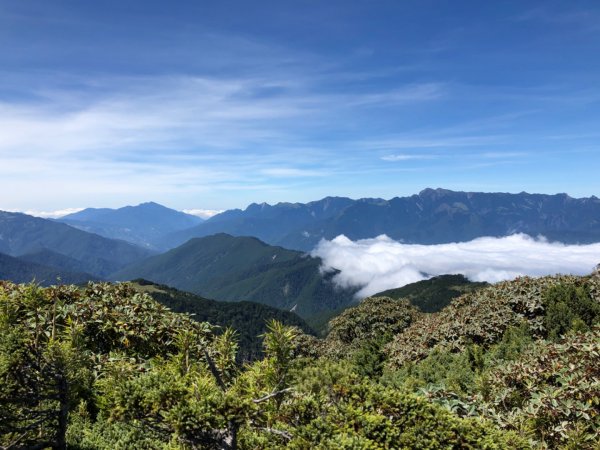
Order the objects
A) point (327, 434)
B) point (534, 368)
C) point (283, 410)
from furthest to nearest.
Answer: point (534, 368) < point (283, 410) < point (327, 434)

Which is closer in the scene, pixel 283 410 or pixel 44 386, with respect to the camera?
pixel 283 410

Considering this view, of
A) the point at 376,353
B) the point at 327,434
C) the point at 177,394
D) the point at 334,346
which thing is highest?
the point at 177,394

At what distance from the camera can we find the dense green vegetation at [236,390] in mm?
6453

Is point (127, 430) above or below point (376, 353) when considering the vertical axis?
above

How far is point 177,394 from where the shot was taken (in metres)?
6.40

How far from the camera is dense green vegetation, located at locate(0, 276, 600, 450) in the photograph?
645 centimetres

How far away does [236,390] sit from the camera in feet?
25.5

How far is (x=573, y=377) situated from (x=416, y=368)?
8017mm

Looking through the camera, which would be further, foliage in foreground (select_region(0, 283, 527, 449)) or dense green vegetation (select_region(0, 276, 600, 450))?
dense green vegetation (select_region(0, 276, 600, 450))

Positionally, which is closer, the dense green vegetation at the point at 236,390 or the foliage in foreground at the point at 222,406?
the foliage in foreground at the point at 222,406

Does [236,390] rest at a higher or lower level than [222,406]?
lower

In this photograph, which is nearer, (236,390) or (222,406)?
(222,406)

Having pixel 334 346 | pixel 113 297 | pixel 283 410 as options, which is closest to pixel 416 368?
pixel 283 410

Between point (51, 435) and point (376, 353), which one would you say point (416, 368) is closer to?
point (376, 353)
